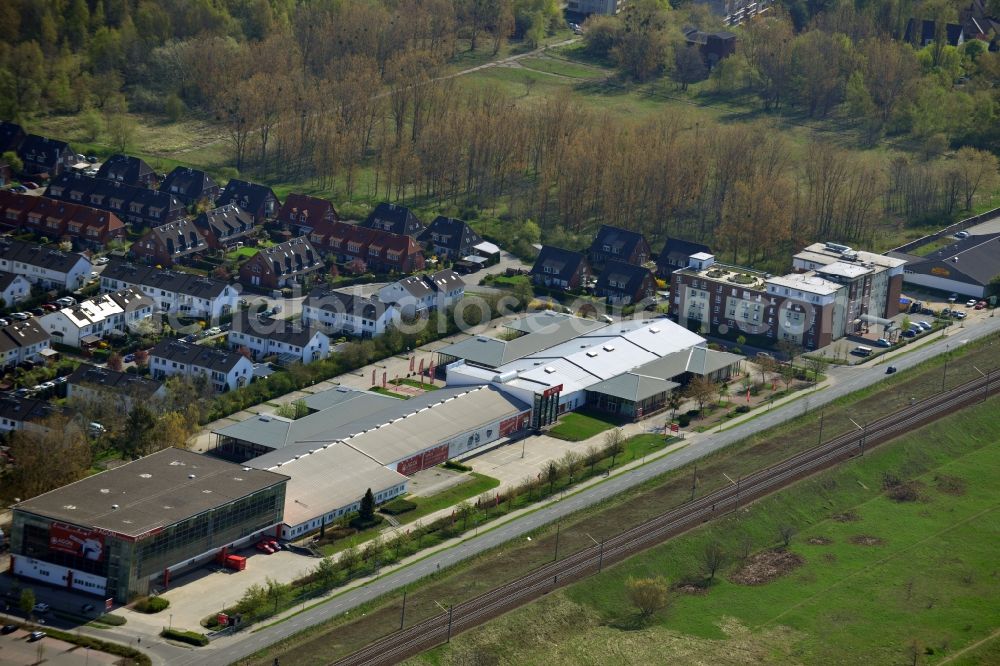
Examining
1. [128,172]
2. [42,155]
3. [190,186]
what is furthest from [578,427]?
[42,155]

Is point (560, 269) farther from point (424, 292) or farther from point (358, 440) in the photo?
point (358, 440)

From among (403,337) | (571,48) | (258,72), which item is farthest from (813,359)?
(571,48)

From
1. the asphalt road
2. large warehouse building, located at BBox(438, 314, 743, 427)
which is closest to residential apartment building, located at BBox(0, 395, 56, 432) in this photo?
the asphalt road

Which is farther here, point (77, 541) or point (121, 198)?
point (121, 198)

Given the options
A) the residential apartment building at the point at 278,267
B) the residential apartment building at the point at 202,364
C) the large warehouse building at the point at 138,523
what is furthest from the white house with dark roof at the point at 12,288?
the large warehouse building at the point at 138,523

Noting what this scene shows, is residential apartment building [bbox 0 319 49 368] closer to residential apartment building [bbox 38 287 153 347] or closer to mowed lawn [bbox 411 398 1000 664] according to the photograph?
residential apartment building [bbox 38 287 153 347]

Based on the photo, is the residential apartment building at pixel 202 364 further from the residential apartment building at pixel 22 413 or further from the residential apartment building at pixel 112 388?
the residential apartment building at pixel 22 413
